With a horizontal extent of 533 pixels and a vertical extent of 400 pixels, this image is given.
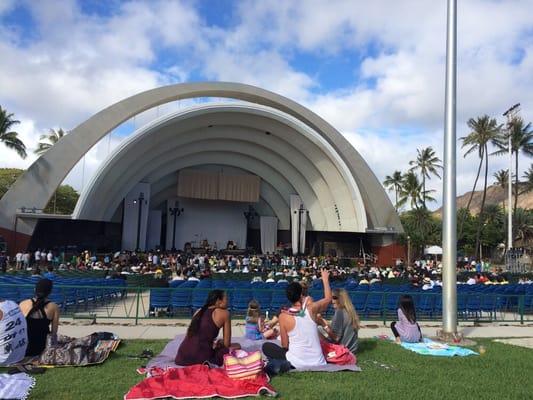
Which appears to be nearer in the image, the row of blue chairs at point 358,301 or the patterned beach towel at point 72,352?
the patterned beach towel at point 72,352

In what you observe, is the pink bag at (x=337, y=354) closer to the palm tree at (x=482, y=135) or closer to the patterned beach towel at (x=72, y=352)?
the patterned beach towel at (x=72, y=352)

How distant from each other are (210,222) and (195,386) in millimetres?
42760

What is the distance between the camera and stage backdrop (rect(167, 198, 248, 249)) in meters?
46.6

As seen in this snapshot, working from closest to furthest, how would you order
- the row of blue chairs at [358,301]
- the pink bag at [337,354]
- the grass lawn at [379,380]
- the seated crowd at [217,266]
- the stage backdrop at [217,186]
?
the grass lawn at [379,380], the pink bag at [337,354], the row of blue chairs at [358,301], the seated crowd at [217,266], the stage backdrop at [217,186]

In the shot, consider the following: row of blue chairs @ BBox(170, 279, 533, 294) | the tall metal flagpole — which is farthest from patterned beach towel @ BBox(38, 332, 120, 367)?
row of blue chairs @ BBox(170, 279, 533, 294)

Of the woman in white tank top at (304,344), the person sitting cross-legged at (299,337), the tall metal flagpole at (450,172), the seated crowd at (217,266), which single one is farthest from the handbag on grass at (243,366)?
the seated crowd at (217,266)

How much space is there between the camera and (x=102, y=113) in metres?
35.6

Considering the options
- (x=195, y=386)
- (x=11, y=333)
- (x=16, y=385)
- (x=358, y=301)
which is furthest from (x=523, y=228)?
(x=16, y=385)

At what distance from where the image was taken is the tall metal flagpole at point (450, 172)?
921cm

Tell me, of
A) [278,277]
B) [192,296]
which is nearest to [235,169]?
[278,277]

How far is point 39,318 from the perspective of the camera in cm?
611

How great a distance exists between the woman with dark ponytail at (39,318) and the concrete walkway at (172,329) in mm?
2733


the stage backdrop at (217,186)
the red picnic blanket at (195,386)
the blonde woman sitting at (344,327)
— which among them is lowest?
the red picnic blanket at (195,386)

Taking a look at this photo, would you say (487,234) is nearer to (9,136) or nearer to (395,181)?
(395,181)
